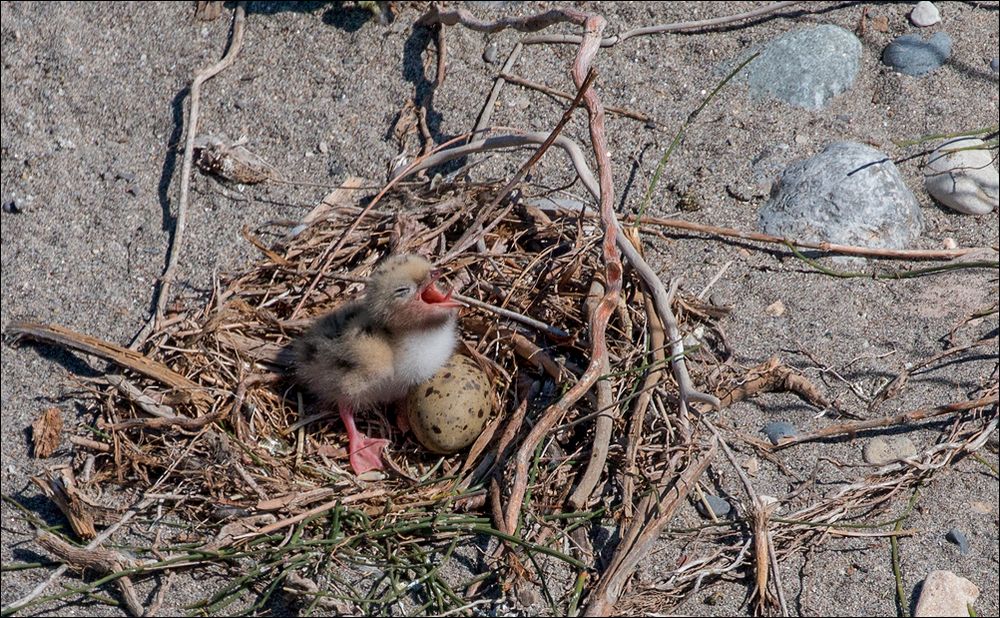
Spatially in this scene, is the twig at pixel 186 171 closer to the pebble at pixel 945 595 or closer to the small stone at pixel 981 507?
the pebble at pixel 945 595

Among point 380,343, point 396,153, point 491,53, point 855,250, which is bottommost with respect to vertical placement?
point 855,250

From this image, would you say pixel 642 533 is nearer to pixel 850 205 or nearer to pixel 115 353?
pixel 850 205

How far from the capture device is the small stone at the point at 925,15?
14.7ft

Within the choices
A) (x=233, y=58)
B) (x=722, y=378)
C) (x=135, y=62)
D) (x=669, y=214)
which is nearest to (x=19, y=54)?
(x=135, y=62)

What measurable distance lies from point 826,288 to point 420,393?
5.36 ft

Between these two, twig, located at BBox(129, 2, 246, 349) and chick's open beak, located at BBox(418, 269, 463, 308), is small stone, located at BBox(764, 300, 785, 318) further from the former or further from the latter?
twig, located at BBox(129, 2, 246, 349)

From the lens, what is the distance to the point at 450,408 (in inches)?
142

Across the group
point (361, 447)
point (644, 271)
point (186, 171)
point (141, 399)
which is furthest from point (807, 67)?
point (141, 399)

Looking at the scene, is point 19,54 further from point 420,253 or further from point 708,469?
point 708,469

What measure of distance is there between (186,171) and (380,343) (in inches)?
48.1

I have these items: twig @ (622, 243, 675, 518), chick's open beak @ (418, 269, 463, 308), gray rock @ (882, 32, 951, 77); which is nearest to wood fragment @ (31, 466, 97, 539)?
chick's open beak @ (418, 269, 463, 308)

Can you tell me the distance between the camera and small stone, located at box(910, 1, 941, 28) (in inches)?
176

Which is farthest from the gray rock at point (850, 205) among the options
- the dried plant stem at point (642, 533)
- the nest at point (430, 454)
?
the dried plant stem at point (642, 533)

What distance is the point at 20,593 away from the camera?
3.46 meters
